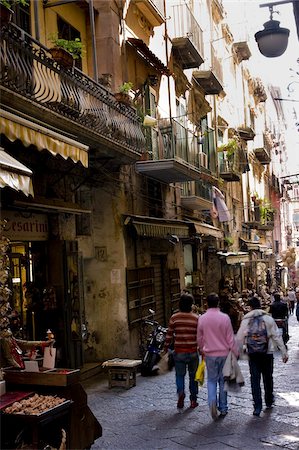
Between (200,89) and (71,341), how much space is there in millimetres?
14004

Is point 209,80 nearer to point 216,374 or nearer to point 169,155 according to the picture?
point 169,155

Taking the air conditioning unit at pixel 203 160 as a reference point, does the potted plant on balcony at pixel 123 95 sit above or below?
above

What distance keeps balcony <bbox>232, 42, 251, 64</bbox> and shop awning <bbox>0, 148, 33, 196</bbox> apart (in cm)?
2894

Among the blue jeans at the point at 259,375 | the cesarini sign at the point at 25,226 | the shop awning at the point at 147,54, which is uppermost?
the shop awning at the point at 147,54

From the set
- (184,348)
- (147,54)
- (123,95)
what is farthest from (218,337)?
(147,54)

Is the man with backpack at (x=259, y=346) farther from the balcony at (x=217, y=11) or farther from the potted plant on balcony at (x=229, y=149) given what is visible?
the balcony at (x=217, y=11)

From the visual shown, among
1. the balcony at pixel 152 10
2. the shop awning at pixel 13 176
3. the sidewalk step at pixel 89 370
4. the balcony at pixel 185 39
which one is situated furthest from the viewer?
the balcony at pixel 185 39

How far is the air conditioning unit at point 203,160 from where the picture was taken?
18.4m

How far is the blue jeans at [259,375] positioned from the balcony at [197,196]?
1088 cm

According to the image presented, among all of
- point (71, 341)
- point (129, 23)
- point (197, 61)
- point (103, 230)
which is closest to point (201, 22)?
point (197, 61)

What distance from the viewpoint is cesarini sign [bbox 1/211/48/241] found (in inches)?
371

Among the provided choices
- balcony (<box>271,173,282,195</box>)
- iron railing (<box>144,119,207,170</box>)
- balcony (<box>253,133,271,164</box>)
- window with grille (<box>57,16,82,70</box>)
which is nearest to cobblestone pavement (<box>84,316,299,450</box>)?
iron railing (<box>144,119,207,170</box>)

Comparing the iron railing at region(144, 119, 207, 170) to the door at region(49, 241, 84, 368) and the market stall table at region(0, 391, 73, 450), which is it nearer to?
the door at region(49, 241, 84, 368)

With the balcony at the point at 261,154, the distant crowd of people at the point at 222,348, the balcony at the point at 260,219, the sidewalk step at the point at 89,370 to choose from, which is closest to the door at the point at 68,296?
the sidewalk step at the point at 89,370
